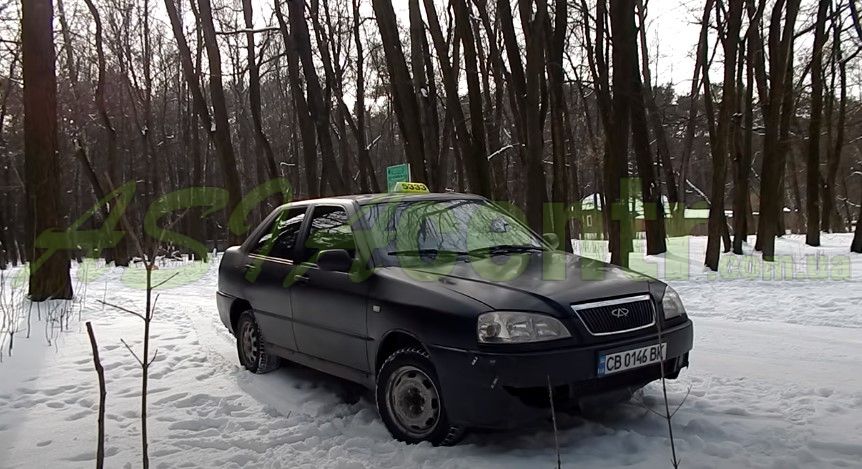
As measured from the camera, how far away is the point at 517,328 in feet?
10.8

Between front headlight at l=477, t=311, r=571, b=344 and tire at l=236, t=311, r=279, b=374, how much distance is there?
263 centimetres

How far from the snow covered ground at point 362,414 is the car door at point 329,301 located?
431 mm

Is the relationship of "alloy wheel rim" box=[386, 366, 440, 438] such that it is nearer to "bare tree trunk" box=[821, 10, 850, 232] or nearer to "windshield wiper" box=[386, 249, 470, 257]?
"windshield wiper" box=[386, 249, 470, 257]

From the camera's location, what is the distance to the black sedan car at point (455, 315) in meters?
3.29

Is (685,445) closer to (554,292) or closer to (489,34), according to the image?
(554,292)

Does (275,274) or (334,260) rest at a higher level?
(334,260)

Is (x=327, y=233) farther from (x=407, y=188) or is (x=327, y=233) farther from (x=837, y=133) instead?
(x=837, y=133)

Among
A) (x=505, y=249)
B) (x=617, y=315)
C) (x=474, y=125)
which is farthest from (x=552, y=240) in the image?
(x=474, y=125)

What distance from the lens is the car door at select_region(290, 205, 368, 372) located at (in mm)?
4059

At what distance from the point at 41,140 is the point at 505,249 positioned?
28.0ft

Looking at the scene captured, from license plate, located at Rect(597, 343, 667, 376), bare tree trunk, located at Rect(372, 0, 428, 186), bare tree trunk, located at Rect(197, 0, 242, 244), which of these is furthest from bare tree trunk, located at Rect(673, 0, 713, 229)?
license plate, located at Rect(597, 343, 667, 376)

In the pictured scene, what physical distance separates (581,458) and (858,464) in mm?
1386

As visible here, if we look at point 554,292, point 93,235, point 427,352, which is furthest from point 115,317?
point 93,235

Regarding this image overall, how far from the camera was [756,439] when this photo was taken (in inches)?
138
